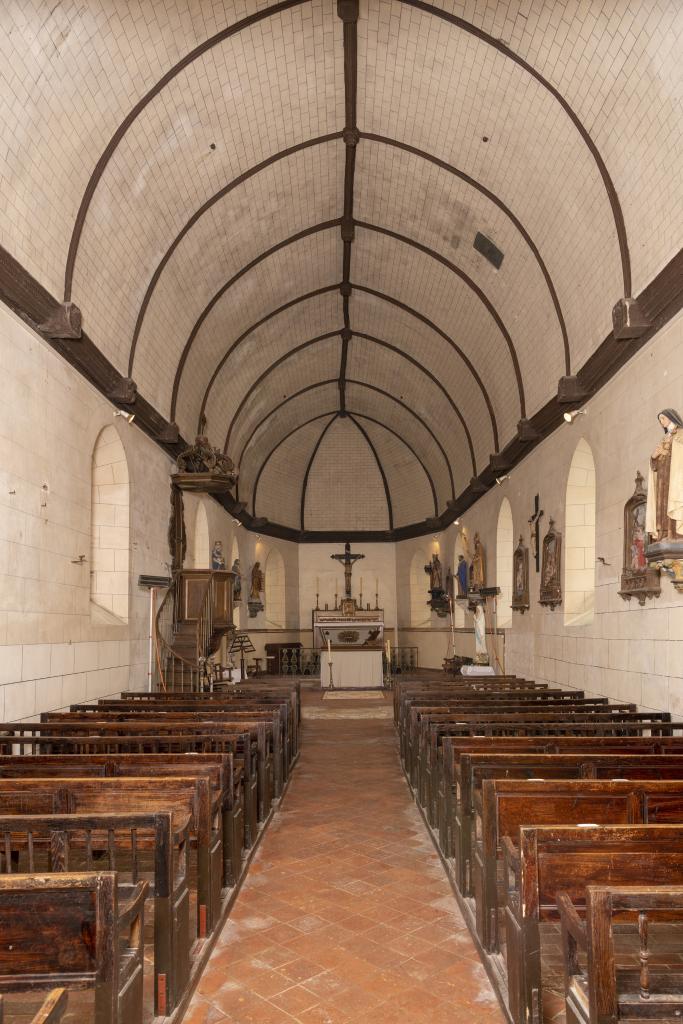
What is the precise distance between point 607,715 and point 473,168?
8401mm

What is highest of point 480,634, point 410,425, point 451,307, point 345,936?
point 451,307

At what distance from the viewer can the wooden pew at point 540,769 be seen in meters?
5.18

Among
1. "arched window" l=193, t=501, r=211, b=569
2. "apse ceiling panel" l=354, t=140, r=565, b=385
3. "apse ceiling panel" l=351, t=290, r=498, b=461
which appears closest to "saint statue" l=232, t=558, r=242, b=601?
"arched window" l=193, t=501, r=211, b=569

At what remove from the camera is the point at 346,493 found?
3100 cm

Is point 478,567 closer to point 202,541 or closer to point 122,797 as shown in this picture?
point 202,541

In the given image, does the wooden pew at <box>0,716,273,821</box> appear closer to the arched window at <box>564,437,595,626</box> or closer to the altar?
the arched window at <box>564,437,595,626</box>

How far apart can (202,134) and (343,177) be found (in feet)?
12.7

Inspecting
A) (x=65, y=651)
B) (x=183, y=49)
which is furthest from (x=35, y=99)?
(x=65, y=651)

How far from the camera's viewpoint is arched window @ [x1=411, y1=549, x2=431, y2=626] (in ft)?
96.0

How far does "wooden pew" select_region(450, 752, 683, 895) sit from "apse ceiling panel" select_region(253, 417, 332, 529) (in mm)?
22727

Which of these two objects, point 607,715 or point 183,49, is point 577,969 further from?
point 183,49

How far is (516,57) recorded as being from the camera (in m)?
9.73

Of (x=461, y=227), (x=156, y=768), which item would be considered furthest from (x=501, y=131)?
(x=156, y=768)

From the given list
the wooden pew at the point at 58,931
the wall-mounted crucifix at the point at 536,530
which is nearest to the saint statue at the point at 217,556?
the wall-mounted crucifix at the point at 536,530
